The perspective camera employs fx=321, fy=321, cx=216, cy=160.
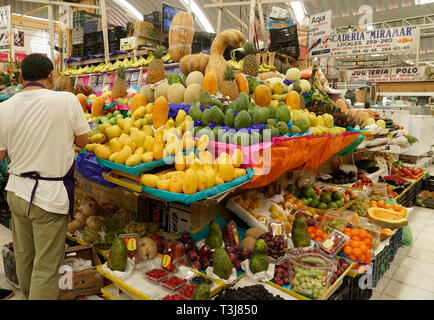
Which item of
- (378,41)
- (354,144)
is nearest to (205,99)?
(354,144)

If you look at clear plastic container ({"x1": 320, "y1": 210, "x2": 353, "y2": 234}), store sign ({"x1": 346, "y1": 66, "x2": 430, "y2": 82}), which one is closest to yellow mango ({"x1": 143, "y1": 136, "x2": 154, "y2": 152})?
clear plastic container ({"x1": 320, "y1": 210, "x2": 353, "y2": 234})

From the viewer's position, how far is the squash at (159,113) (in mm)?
2965

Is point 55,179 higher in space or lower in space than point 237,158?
lower

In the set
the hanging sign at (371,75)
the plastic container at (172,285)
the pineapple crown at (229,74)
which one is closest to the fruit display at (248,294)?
→ the plastic container at (172,285)

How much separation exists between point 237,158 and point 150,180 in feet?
2.11

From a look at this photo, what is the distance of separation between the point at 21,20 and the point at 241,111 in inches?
617

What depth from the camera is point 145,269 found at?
2363mm

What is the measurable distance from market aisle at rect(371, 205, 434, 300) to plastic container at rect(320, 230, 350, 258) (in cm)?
71

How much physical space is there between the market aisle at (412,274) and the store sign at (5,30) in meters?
8.56

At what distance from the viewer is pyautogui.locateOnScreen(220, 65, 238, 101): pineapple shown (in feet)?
10.5

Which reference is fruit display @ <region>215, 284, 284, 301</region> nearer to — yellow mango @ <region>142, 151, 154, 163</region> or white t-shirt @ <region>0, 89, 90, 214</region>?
yellow mango @ <region>142, 151, 154, 163</region>

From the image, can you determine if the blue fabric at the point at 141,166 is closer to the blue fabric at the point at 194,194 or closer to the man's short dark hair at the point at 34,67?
the blue fabric at the point at 194,194

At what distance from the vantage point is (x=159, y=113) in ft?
9.75

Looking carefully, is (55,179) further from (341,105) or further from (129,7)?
(129,7)
